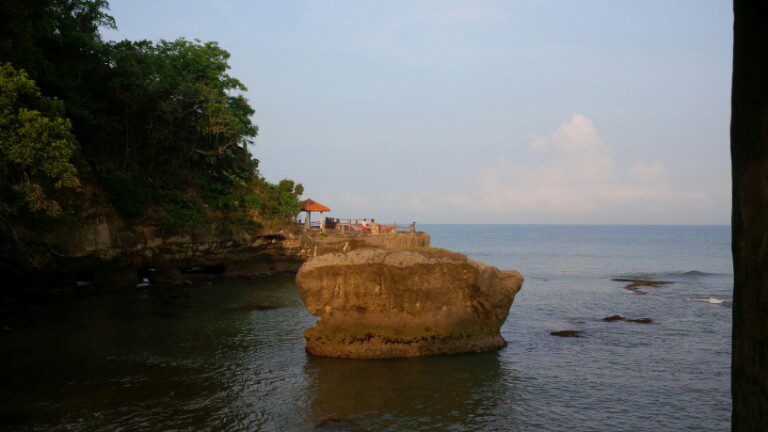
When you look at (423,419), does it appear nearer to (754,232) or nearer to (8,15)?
(754,232)

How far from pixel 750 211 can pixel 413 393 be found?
13812 millimetres

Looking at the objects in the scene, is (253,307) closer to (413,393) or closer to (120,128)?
(120,128)

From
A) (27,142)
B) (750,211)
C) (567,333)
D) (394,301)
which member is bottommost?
(567,333)

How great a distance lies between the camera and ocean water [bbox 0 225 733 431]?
45.4 feet

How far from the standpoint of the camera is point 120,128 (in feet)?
113

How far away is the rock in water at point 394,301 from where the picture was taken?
19422 millimetres

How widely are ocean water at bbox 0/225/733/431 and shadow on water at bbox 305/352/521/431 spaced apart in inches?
2.3

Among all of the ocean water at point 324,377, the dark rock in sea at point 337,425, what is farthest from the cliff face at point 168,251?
the dark rock in sea at point 337,425

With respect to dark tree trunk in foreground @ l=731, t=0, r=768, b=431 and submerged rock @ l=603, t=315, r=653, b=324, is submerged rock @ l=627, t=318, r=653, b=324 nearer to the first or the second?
submerged rock @ l=603, t=315, r=653, b=324

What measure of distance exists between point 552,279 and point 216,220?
2889cm

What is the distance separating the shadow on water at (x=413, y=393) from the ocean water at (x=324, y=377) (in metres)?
0.06

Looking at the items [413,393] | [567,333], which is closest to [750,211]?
[413,393]

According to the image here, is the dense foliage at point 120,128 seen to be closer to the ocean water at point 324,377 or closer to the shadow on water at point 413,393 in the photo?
the ocean water at point 324,377

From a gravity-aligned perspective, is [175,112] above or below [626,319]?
above
